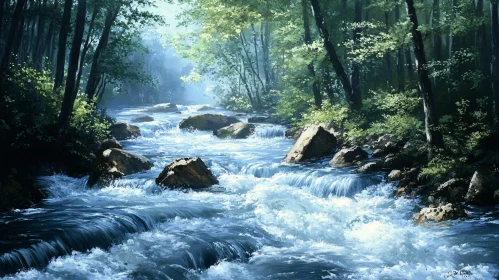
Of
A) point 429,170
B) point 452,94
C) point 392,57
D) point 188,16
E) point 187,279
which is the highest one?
point 188,16

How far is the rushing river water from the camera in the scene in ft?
24.5

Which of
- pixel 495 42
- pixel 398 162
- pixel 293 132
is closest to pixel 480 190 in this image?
pixel 398 162

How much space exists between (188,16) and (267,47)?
11.3m

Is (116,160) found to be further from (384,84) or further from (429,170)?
(384,84)

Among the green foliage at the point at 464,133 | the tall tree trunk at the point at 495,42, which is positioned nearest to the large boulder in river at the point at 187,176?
the green foliage at the point at 464,133

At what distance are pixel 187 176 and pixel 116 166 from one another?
2.77 meters

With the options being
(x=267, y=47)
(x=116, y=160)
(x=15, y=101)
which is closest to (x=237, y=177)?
(x=116, y=160)

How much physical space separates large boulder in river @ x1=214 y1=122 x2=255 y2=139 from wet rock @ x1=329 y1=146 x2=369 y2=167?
1033 cm

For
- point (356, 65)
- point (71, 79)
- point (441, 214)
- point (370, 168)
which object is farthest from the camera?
point (356, 65)

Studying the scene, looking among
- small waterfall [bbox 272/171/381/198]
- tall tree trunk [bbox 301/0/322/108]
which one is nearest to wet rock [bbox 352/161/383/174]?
small waterfall [bbox 272/171/381/198]

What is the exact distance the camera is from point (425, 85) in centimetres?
1223

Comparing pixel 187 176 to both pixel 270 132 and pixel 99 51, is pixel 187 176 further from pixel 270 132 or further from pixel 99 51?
pixel 270 132

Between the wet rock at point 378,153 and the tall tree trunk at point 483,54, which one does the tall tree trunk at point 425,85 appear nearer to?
the wet rock at point 378,153

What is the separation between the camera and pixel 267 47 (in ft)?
136
